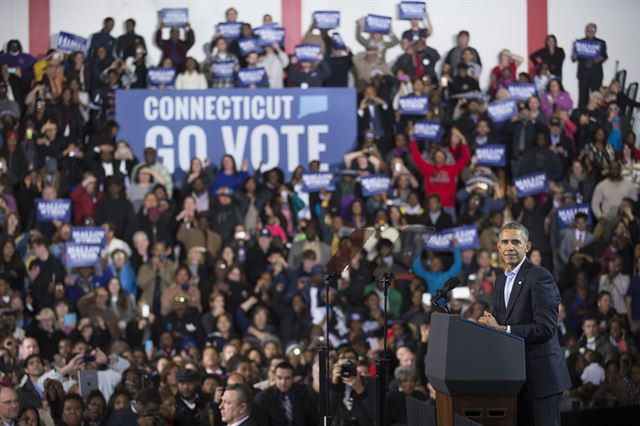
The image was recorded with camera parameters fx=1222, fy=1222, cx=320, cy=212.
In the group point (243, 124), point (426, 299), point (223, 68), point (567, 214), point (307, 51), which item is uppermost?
point (307, 51)

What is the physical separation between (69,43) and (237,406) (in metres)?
9.15

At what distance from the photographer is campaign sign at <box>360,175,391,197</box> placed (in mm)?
13031

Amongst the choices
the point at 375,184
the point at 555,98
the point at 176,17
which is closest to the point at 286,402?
the point at 375,184

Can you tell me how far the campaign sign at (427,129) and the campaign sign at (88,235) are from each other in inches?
147

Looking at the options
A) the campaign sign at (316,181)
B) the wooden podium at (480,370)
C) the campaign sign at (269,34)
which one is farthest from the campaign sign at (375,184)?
the wooden podium at (480,370)

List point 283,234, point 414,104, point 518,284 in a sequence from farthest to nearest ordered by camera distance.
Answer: point 414,104
point 283,234
point 518,284

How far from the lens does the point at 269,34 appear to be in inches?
582

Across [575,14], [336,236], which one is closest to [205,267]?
[336,236]

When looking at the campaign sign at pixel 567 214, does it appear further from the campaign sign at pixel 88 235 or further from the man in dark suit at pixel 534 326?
the man in dark suit at pixel 534 326

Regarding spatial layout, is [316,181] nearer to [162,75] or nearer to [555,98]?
[162,75]

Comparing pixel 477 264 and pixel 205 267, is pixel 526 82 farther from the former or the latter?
pixel 205 267

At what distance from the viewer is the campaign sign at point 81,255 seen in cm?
1208

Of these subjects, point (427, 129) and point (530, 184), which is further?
point (427, 129)

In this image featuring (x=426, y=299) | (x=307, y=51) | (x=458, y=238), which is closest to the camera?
(x=426, y=299)
